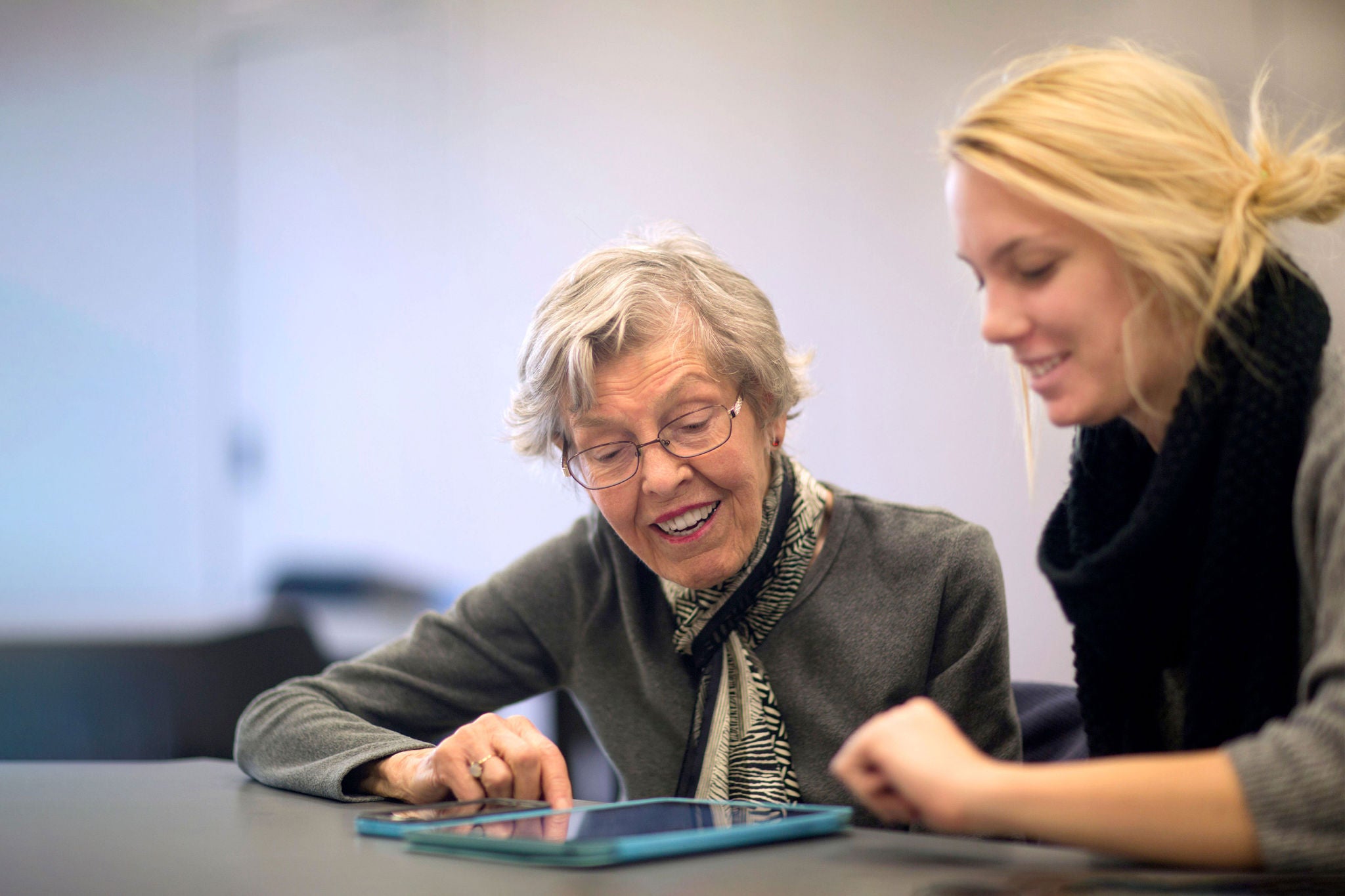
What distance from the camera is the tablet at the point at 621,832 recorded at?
30.8 inches

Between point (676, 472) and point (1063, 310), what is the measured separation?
59cm

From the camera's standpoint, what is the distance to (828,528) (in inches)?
62.2

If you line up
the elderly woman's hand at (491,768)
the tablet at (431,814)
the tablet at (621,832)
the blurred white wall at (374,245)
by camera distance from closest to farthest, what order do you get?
the tablet at (621,832), the tablet at (431,814), the elderly woman's hand at (491,768), the blurred white wall at (374,245)

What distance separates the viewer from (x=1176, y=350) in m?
0.90

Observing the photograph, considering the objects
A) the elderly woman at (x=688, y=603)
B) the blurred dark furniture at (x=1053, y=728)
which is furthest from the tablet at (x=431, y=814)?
the blurred dark furniture at (x=1053, y=728)

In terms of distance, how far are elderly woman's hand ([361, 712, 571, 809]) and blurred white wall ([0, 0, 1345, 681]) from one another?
1.67 metres

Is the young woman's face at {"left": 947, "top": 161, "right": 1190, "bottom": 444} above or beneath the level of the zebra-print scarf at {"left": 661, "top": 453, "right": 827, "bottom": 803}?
above

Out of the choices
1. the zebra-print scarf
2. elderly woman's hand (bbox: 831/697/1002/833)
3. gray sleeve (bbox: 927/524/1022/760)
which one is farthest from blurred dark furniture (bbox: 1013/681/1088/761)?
elderly woman's hand (bbox: 831/697/1002/833)

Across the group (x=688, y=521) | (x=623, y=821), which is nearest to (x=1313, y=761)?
(x=623, y=821)

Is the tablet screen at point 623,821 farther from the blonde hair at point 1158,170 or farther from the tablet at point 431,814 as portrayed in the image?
the blonde hair at point 1158,170

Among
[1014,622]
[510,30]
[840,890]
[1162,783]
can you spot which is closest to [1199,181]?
[1162,783]

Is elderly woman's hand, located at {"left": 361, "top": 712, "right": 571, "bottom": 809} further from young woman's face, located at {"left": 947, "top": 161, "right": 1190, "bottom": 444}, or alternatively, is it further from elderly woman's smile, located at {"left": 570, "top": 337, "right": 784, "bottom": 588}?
young woman's face, located at {"left": 947, "top": 161, "right": 1190, "bottom": 444}

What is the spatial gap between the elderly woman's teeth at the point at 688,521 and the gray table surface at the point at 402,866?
494 millimetres

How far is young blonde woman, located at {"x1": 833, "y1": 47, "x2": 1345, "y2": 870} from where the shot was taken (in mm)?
817
